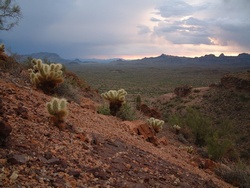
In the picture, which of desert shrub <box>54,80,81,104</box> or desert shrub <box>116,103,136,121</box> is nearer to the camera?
desert shrub <box>116,103,136,121</box>

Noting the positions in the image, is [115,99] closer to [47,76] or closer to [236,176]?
[47,76]

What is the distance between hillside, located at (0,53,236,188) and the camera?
3.65 metres

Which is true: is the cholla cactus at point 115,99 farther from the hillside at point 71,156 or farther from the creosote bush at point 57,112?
the creosote bush at point 57,112

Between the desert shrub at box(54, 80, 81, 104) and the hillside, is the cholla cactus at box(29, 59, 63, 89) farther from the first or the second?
the hillside

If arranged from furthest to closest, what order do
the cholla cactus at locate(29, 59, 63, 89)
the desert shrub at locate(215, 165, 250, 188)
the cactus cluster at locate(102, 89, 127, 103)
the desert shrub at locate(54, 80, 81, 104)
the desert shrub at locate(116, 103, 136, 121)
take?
the desert shrub at locate(54, 80, 81, 104), the desert shrub at locate(116, 103, 136, 121), the cactus cluster at locate(102, 89, 127, 103), the cholla cactus at locate(29, 59, 63, 89), the desert shrub at locate(215, 165, 250, 188)

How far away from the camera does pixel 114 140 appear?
671 cm

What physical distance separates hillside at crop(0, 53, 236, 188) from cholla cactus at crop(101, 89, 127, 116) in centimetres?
220

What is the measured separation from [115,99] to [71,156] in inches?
225

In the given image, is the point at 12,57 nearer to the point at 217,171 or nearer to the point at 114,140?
the point at 114,140

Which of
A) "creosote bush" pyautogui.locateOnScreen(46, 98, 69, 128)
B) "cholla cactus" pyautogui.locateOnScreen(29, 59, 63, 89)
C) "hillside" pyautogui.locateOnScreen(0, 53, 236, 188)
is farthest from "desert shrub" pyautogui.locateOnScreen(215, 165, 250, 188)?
"cholla cactus" pyautogui.locateOnScreen(29, 59, 63, 89)

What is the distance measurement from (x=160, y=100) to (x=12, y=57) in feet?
90.0

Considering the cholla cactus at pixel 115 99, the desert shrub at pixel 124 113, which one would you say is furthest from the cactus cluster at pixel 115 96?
the desert shrub at pixel 124 113

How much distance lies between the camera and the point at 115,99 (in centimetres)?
1030

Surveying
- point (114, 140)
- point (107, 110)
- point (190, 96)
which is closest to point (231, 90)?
point (190, 96)
